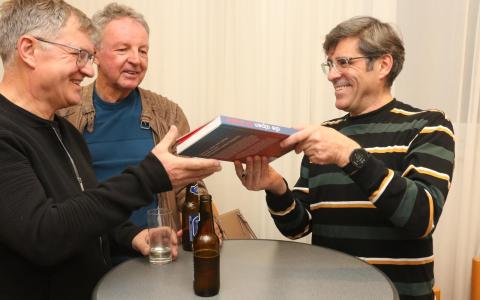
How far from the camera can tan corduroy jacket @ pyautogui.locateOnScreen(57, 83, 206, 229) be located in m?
1.80

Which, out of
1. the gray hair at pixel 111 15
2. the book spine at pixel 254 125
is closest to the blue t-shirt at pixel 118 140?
the gray hair at pixel 111 15

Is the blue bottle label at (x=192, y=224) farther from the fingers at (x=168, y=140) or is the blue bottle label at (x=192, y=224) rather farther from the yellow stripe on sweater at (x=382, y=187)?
the yellow stripe on sweater at (x=382, y=187)

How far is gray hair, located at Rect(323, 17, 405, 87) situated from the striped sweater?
0.18 meters

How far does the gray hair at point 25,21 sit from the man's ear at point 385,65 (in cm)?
Answer: 106

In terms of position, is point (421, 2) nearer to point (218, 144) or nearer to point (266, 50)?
point (266, 50)

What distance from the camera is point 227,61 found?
2643 mm

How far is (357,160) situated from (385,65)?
0.52m

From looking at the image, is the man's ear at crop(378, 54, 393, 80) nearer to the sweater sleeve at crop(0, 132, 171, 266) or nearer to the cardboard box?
the sweater sleeve at crop(0, 132, 171, 266)

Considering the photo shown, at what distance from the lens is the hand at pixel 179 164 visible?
3.87 feet

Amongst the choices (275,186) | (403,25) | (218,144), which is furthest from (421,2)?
(218,144)

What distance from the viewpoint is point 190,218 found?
1.49 meters

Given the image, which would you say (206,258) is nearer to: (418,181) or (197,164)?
(197,164)

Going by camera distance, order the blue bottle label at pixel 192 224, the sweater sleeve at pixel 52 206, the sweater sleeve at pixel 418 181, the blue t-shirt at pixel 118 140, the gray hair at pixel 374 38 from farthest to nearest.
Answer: the blue t-shirt at pixel 118 140, the gray hair at pixel 374 38, the blue bottle label at pixel 192 224, the sweater sleeve at pixel 418 181, the sweater sleeve at pixel 52 206

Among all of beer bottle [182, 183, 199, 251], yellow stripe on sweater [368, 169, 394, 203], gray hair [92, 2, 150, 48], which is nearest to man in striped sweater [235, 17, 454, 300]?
yellow stripe on sweater [368, 169, 394, 203]
